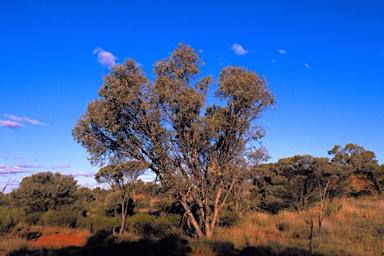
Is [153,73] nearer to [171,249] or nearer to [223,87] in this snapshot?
[223,87]

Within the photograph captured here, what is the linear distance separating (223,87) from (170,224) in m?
9.00

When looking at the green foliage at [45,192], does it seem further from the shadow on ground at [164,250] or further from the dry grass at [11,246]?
the shadow on ground at [164,250]

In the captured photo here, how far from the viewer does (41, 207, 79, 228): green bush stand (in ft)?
65.5

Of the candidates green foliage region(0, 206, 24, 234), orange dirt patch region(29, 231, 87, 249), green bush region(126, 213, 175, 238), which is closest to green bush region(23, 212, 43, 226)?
orange dirt patch region(29, 231, 87, 249)

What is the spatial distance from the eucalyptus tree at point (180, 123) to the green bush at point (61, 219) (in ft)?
32.1

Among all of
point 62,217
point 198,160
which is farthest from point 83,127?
point 62,217

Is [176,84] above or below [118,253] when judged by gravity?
above

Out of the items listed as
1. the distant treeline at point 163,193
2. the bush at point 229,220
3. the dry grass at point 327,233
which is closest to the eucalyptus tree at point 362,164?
the distant treeline at point 163,193

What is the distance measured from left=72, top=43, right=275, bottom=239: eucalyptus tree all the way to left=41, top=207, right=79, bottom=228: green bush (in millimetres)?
9797

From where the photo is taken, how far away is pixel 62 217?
20.1m

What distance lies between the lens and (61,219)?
65.6 feet

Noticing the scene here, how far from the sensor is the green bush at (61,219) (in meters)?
20.0

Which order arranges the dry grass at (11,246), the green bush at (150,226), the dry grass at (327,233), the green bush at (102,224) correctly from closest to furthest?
the dry grass at (11,246) < the dry grass at (327,233) < the green bush at (150,226) < the green bush at (102,224)

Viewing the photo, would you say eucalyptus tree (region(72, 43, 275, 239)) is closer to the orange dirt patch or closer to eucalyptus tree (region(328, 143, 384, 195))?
the orange dirt patch
